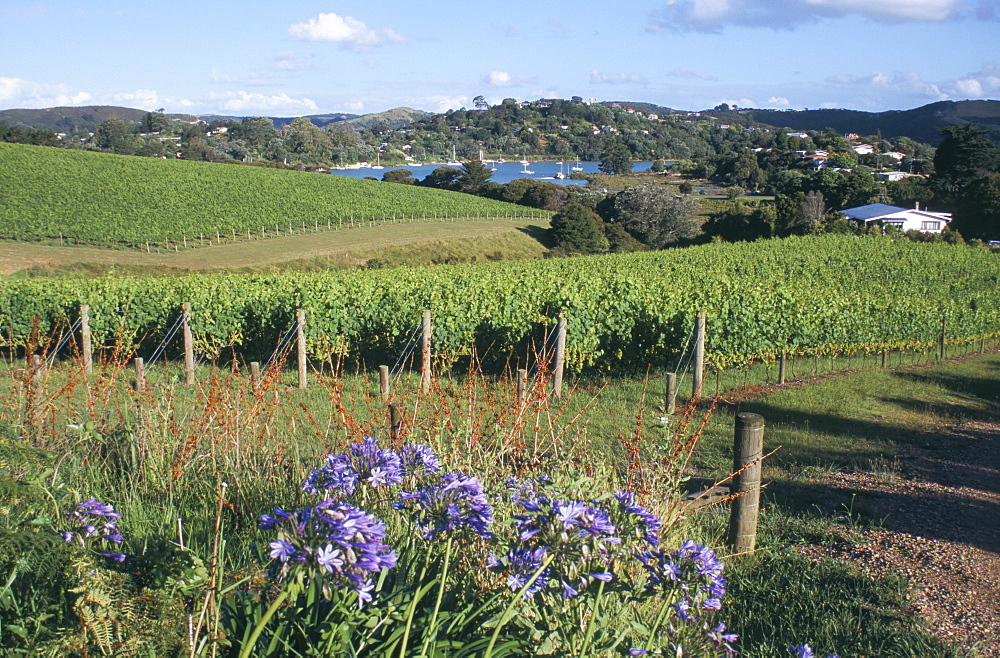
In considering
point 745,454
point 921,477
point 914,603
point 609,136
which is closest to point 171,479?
point 745,454

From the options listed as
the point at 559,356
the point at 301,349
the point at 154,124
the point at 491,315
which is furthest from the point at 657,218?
the point at 154,124

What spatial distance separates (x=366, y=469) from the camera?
7.64 feet

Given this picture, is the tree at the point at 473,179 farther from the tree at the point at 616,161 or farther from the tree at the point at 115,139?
the tree at the point at 616,161

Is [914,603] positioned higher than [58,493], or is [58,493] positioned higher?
[58,493]

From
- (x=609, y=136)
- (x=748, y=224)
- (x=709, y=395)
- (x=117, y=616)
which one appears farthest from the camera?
(x=609, y=136)

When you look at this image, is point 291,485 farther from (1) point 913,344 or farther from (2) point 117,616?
(1) point 913,344

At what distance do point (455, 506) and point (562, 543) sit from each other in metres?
0.30

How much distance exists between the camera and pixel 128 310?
15070mm

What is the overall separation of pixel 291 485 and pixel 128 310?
1274 centimetres

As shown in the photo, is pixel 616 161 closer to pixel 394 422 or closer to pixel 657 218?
pixel 657 218

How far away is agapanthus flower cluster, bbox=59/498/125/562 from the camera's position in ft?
7.08

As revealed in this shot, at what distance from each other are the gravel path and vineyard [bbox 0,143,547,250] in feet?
137

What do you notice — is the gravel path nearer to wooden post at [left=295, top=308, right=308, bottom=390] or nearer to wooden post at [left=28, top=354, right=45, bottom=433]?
wooden post at [left=28, top=354, right=45, bottom=433]

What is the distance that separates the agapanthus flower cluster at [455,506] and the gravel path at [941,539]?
114 inches
